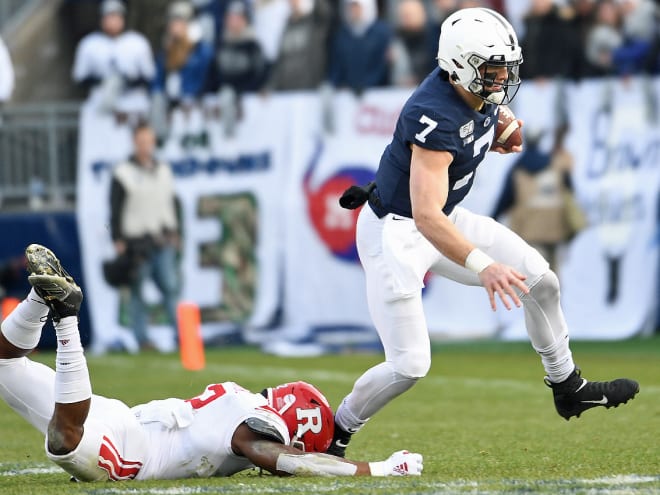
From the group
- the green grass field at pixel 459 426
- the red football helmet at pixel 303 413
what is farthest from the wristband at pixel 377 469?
the red football helmet at pixel 303 413

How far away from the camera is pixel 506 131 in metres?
5.46

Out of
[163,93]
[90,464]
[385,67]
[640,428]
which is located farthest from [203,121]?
[90,464]

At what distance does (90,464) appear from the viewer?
4629 millimetres

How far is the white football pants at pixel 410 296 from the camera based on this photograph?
5121 mm

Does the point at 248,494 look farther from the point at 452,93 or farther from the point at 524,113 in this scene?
the point at 524,113

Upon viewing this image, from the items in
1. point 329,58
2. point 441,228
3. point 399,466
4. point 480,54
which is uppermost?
point 480,54

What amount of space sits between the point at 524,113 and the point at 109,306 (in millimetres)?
3561

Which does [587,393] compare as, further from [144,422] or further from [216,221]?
[216,221]

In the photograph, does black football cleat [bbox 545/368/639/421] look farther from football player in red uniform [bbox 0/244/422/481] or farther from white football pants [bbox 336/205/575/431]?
football player in red uniform [bbox 0/244/422/481]

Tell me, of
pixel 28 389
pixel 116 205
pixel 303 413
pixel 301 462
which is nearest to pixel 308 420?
pixel 303 413

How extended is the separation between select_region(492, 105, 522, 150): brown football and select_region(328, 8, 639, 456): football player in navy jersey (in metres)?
0.17

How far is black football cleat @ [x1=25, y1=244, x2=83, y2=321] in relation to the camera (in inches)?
176

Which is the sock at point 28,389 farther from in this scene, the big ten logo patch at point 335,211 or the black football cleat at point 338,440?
the big ten logo patch at point 335,211

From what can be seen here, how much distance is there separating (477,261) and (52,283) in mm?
1368
